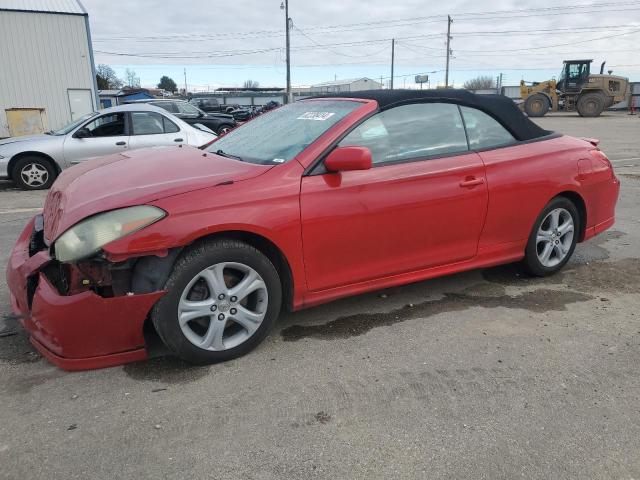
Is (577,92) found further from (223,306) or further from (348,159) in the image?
(223,306)

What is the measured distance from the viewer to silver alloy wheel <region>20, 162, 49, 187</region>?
8.89 metres

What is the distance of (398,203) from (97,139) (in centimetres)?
727

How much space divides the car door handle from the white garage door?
20720mm

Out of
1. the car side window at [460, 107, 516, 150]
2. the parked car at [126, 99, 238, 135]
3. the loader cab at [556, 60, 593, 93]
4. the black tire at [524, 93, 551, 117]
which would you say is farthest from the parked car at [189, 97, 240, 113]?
the car side window at [460, 107, 516, 150]

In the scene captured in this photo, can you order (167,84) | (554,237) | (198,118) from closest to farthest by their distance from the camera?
(554,237) → (198,118) → (167,84)

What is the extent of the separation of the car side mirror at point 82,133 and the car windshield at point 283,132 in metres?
5.83

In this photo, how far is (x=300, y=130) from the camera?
3494 millimetres

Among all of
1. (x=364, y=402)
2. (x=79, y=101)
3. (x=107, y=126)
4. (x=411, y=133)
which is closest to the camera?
(x=364, y=402)

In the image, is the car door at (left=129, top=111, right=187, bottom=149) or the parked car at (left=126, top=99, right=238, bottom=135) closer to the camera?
the car door at (left=129, top=111, right=187, bottom=149)

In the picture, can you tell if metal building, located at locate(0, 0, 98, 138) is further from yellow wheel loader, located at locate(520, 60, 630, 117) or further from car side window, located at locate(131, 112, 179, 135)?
yellow wheel loader, located at locate(520, 60, 630, 117)

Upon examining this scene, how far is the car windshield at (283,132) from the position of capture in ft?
10.8

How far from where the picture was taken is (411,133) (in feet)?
11.7

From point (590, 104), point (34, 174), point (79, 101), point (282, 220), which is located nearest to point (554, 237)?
point (282, 220)

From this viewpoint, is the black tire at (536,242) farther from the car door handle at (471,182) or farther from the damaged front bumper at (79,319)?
the damaged front bumper at (79,319)
